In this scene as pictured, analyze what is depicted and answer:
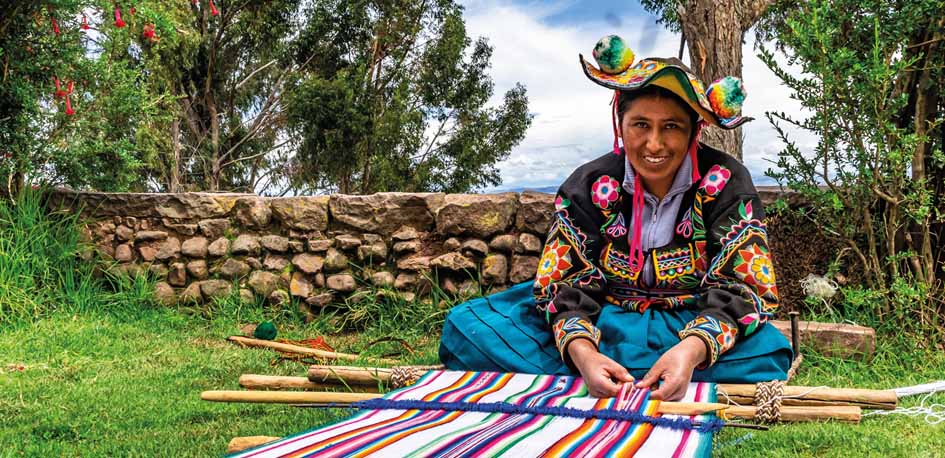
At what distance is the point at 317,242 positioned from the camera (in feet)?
17.8

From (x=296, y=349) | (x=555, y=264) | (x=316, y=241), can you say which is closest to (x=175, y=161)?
(x=316, y=241)

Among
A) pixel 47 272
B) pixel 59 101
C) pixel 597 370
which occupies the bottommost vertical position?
pixel 597 370

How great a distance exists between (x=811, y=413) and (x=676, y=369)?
0.47 m

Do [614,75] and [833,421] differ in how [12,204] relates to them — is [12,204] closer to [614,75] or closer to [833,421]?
[614,75]

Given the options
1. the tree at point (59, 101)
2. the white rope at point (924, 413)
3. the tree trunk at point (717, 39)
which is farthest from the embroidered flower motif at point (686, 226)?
the tree at point (59, 101)

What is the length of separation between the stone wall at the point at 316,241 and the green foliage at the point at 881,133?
665mm

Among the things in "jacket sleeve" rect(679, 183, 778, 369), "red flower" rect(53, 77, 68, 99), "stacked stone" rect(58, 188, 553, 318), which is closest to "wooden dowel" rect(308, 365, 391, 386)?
"jacket sleeve" rect(679, 183, 778, 369)

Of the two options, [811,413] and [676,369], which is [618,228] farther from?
[811,413]

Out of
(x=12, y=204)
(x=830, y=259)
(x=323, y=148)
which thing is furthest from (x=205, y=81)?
(x=830, y=259)

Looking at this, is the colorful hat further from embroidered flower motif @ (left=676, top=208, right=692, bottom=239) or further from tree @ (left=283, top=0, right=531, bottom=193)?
tree @ (left=283, top=0, right=531, bottom=193)

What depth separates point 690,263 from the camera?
98.8 inches

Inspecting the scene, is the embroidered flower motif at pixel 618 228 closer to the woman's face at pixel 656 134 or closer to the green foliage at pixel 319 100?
the woman's face at pixel 656 134

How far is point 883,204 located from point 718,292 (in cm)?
232

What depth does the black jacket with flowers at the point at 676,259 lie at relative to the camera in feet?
7.73
